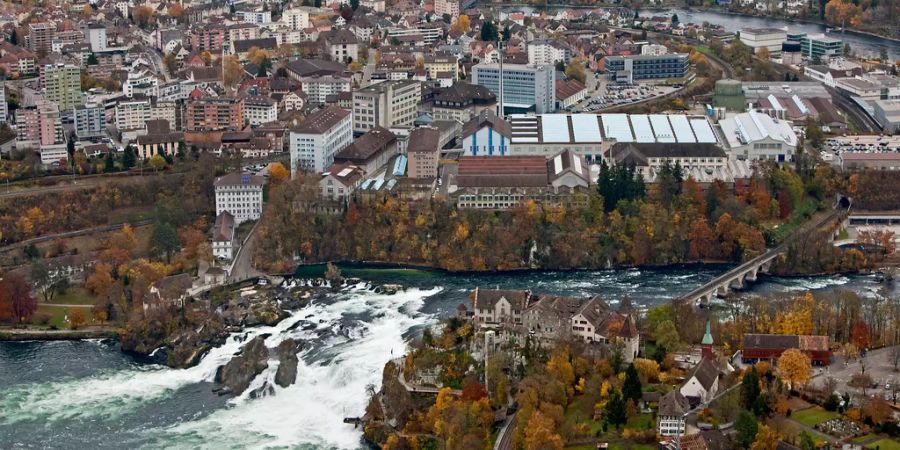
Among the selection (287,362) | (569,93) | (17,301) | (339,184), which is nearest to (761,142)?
(569,93)

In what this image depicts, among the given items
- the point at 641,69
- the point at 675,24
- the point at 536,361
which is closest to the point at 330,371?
the point at 536,361

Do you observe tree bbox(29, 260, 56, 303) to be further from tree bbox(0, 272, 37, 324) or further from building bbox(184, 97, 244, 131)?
building bbox(184, 97, 244, 131)

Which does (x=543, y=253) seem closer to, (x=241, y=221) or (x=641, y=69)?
(x=241, y=221)

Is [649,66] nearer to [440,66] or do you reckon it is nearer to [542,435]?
[440,66]

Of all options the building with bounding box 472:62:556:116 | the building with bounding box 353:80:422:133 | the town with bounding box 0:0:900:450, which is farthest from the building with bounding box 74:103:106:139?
the building with bounding box 472:62:556:116

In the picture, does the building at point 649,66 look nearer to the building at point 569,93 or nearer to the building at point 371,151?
the building at point 569,93
